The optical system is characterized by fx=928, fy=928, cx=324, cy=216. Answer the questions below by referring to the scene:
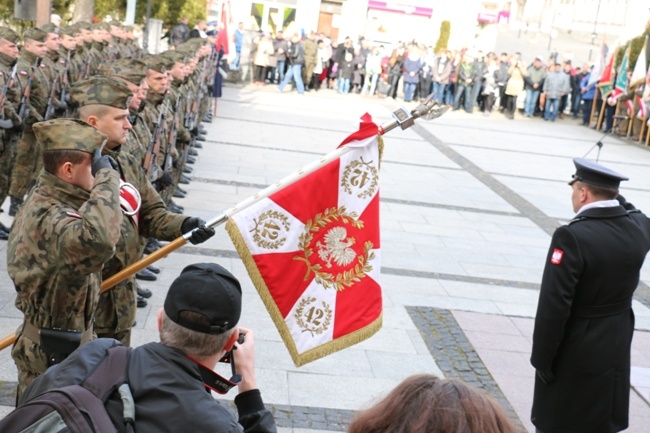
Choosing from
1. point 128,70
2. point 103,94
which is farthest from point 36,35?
point 103,94

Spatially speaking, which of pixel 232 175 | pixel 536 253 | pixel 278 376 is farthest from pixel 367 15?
pixel 278 376

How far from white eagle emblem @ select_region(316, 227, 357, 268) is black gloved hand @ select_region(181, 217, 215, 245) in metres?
0.56

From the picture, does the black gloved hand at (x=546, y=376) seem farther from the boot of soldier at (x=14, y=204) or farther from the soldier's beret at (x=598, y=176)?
the boot of soldier at (x=14, y=204)

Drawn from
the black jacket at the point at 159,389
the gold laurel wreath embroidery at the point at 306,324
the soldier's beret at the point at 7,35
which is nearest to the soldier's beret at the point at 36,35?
the soldier's beret at the point at 7,35

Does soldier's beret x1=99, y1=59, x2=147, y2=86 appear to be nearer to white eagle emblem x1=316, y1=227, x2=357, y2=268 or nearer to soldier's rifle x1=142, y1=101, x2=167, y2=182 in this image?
soldier's rifle x1=142, y1=101, x2=167, y2=182

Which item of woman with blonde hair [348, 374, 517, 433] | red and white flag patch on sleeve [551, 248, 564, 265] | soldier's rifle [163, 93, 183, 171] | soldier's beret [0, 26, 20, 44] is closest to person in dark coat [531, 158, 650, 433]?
red and white flag patch on sleeve [551, 248, 564, 265]

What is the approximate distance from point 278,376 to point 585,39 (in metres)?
51.9

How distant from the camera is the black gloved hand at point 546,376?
4.53 meters

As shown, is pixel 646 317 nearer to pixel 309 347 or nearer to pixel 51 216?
pixel 309 347

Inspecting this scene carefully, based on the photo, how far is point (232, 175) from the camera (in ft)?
43.2

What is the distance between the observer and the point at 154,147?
831 centimetres

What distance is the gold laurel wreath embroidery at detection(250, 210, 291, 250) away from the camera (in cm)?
450

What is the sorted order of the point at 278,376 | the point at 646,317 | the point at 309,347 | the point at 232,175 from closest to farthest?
the point at 309,347 < the point at 278,376 < the point at 646,317 < the point at 232,175

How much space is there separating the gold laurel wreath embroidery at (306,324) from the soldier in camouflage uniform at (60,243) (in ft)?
3.44
